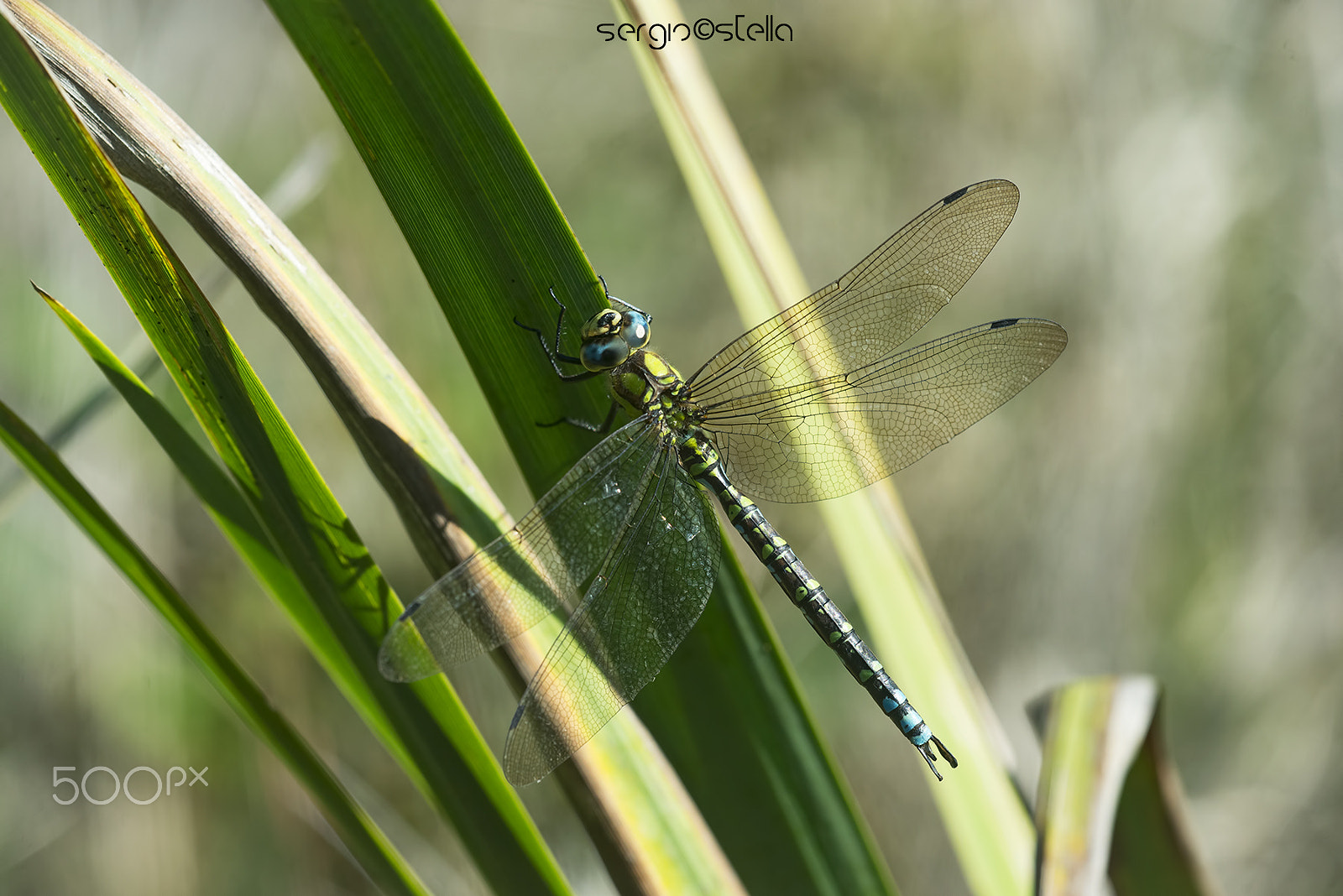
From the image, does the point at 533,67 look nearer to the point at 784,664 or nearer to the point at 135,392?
the point at 135,392

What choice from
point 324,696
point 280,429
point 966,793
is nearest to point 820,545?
point 966,793

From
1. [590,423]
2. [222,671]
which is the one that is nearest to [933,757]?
[590,423]

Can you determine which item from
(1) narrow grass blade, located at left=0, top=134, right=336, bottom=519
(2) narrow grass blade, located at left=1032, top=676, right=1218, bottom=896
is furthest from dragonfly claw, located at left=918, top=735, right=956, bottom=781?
(1) narrow grass blade, located at left=0, top=134, right=336, bottom=519

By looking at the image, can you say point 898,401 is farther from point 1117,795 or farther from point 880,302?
point 1117,795

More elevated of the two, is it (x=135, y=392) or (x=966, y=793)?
(x=135, y=392)

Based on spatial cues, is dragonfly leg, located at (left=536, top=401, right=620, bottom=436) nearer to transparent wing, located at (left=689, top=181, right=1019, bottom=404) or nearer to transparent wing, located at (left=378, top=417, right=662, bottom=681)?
transparent wing, located at (left=378, top=417, right=662, bottom=681)

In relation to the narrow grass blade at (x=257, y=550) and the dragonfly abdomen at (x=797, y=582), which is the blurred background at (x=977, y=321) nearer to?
the dragonfly abdomen at (x=797, y=582)
